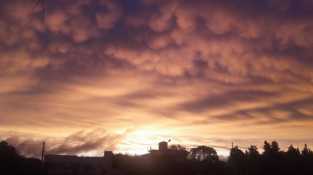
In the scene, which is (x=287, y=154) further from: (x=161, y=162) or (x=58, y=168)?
(x=58, y=168)

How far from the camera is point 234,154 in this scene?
96500 mm

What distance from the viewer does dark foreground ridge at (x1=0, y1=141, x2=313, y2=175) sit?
177 ft

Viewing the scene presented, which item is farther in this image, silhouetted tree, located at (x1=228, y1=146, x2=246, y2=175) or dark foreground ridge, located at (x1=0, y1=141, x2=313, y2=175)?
silhouetted tree, located at (x1=228, y1=146, x2=246, y2=175)

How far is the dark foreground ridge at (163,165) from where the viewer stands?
54.0 m

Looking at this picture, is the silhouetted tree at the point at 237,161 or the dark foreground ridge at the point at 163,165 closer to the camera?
the dark foreground ridge at the point at 163,165

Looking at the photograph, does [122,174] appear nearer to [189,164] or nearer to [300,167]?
[189,164]

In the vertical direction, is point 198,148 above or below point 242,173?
above

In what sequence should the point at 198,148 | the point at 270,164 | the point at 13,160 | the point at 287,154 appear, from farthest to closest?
the point at 198,148 → the point at 287,154 → the point at 270,164 → the point at 13,160

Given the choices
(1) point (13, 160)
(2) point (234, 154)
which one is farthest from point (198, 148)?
(1) point (13, 160)

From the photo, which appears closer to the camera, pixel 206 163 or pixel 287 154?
pixel 206 163

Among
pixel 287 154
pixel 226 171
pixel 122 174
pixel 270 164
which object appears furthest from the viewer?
pixel 287 154

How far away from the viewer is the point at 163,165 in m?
67.6

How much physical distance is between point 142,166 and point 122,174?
21.9 ft

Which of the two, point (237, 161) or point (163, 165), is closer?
point (163, 165)
